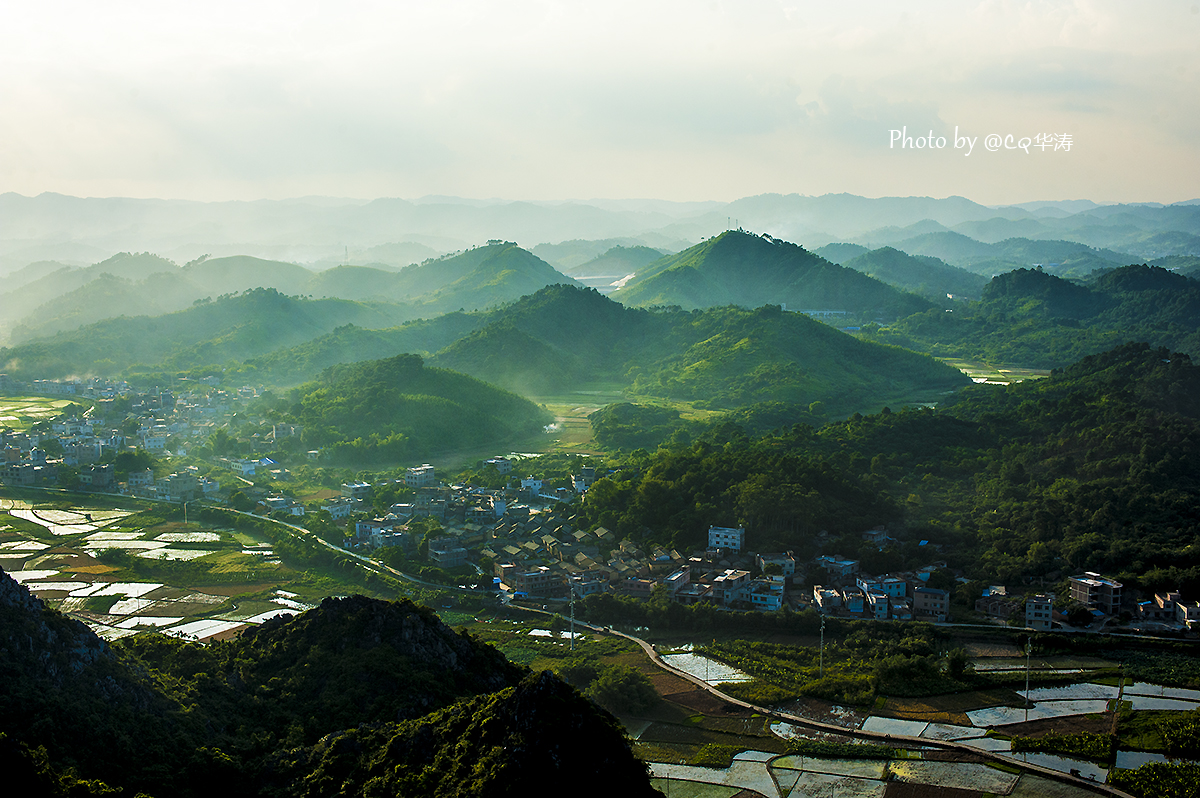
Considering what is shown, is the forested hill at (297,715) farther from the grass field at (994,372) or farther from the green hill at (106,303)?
the green hill at (106,303)

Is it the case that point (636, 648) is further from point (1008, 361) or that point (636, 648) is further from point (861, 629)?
point (1008, 361)

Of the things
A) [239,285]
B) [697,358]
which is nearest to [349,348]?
[697,358]

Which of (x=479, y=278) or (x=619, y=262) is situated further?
(x=619, y=262)

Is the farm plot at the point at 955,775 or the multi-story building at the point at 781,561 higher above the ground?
the multi-story building at the point at 781,561

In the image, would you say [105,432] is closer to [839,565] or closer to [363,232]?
[839,565]

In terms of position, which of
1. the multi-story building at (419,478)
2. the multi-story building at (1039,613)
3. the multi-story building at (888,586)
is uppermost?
the multi-story building at (419,478)

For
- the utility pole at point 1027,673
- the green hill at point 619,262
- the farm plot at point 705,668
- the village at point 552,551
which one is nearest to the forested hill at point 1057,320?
the village at point 552,551

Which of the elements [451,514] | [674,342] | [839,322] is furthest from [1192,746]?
[839,322]

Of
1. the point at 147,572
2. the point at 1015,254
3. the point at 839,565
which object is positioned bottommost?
the point at 839,565
